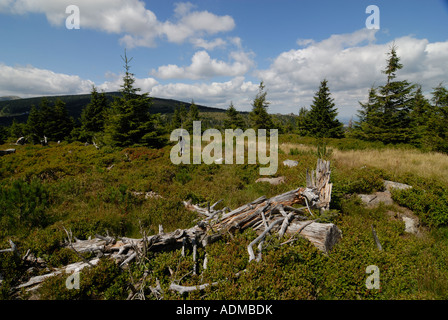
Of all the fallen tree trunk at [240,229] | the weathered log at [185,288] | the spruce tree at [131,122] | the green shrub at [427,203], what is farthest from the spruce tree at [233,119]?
the weathered log at [185,288]

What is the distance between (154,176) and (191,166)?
2730mm

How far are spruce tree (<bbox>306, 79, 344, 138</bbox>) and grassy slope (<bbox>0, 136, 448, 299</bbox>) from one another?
57.5 ft

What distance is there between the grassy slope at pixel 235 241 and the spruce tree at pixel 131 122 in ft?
25.3

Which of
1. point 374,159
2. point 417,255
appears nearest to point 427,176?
point 374,159

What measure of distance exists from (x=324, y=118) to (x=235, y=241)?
28888 mm

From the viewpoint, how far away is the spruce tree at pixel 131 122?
1769 cm

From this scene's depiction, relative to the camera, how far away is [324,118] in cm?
2831

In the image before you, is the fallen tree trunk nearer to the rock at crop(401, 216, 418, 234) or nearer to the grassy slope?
the grassy slope

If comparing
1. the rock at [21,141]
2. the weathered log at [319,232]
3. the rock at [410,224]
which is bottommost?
the rock at [410,224]

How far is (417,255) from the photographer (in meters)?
4.82

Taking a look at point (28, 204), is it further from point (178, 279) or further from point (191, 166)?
point (191, 166)

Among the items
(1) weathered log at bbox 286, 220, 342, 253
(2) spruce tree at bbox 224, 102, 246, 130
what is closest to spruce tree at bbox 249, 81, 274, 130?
(2) spruce tree at bbox 224, 102, 246, 130

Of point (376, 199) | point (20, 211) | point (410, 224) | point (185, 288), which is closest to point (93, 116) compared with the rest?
point (20, 211)

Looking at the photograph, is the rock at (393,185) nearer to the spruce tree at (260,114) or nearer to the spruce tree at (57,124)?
the spruce tree at (260,114)
